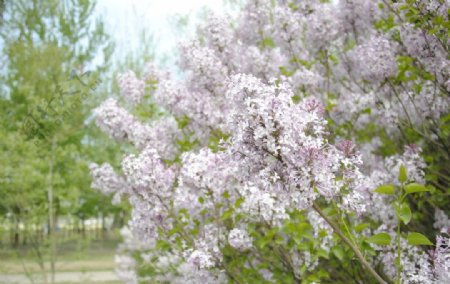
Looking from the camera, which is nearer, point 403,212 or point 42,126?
point 403,212

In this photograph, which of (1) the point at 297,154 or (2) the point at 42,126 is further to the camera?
(2) the point at 42,126

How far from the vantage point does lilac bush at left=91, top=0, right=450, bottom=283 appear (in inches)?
87.9

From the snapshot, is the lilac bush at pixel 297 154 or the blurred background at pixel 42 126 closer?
the lilac bush at pixel 297 154

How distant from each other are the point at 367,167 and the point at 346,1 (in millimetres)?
1895

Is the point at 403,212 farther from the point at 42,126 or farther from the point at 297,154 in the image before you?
the point at 42,126

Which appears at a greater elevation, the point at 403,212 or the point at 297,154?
the point at 297,154

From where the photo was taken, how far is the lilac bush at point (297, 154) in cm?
223

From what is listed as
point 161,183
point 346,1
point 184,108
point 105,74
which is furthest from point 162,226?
point 105,74

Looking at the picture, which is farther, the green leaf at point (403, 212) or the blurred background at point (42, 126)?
the blurred background at point (42, 126)

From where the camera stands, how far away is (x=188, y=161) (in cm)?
386

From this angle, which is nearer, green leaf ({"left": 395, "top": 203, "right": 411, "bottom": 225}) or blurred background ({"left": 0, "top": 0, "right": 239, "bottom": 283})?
green leaf ({"left": 395, "top": 203, "right": 411, "bottom": 225})

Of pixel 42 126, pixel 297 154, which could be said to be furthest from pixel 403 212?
pixel 42 126

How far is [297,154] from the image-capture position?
2.19 m

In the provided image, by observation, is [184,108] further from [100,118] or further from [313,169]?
[313,169]
